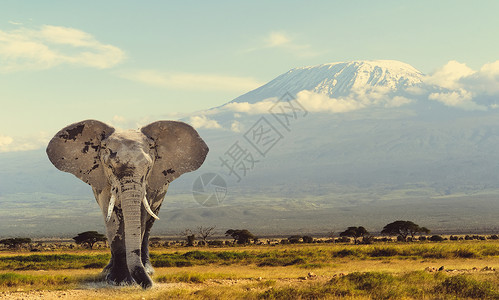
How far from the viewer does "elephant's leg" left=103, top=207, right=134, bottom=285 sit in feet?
56.6

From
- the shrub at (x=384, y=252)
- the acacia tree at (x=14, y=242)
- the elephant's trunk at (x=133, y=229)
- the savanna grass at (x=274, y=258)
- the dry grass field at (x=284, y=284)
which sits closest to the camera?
the dry grass field at (x=284, y=284)

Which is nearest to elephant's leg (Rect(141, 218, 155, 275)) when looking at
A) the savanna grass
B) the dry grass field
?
the dry grass field

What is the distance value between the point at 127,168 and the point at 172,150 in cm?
270

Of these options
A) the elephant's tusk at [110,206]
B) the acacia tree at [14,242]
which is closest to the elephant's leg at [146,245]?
the elephant's tusk at [110,206]

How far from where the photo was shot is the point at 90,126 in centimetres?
1809

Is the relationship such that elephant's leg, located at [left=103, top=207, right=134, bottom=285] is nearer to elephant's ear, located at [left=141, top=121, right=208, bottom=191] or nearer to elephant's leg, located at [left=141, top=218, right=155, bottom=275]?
elephant's ear, located at [left=141, top=121, right=208, bottom=191]

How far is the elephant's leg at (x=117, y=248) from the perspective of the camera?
680 inches

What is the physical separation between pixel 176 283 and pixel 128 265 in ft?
7.83

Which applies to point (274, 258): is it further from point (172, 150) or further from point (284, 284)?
point (172, 150)

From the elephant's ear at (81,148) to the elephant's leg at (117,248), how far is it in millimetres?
1196

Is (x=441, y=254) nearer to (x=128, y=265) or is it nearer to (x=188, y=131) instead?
(x=188, y=131)

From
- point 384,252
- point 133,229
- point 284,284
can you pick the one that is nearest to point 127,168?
point 133,229

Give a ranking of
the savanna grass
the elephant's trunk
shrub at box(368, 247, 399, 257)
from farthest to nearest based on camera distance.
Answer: shrub at box(368, 247, 399, 257) < the savanna grass < the elephant's trunk

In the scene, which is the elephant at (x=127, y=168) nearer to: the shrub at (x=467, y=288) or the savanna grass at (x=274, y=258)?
the shrub at (x=467, y=288)
